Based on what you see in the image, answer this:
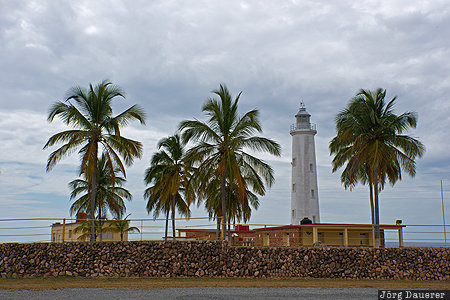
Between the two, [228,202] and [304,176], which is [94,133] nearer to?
[228,202]

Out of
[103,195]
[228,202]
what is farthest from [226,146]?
[103,195]

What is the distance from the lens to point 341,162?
32781 mm

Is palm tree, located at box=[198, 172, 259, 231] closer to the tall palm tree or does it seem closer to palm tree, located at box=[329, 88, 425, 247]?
the tall palm tree

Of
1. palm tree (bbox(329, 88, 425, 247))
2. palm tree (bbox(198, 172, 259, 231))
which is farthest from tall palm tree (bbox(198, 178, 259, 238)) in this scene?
palm tree (bbox(329, 88, 425, 247))

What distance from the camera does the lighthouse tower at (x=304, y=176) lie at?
136 ft

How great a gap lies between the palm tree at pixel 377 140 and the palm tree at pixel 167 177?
11.7 m

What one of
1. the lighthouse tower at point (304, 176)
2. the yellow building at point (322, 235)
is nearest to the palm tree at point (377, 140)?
the yellow building at point (322, 235)

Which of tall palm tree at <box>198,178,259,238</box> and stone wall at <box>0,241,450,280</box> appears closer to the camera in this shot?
stone wall at <box>0,241,450,280</box>

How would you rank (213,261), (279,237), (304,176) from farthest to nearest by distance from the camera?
(304,176), (279,237), (213,261)

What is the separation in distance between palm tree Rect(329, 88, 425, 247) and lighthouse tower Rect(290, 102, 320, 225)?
11434 millimetres

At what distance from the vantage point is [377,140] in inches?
1100

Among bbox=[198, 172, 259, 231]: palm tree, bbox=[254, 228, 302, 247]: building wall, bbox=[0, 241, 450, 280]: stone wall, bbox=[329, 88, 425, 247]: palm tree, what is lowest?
bbox=[0, 241, 450, 280]: stone wall

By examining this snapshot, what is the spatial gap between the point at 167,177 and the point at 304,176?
42.9ft

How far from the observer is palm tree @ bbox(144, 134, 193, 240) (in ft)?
113
